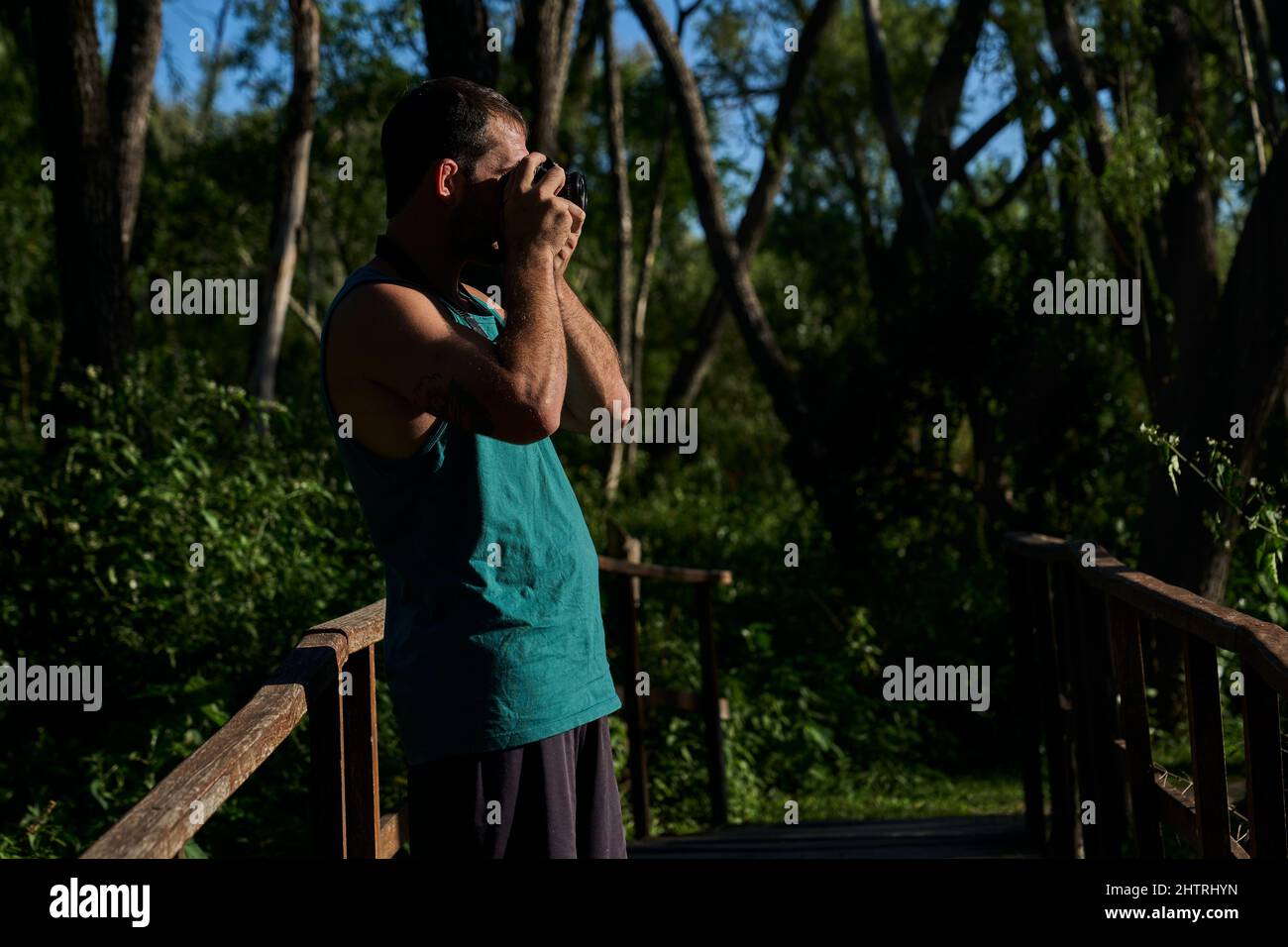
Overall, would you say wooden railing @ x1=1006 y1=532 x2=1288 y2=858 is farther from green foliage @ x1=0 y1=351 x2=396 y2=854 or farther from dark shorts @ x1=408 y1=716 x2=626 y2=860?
green foliage @ x1=0 y1=351 x2=396 y2=854

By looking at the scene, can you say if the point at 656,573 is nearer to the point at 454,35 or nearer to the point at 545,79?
the point at 454,35

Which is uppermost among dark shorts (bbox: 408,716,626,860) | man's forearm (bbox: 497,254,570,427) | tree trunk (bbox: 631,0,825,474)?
tree trunk (bbox: 631,0,825,474)

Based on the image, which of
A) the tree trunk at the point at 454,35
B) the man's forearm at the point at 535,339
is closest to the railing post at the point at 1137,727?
the man's forearm at the point at 535,339

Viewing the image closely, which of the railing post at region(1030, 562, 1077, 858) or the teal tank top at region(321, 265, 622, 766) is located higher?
the teal tank top at region(321, 265, 622, 766)

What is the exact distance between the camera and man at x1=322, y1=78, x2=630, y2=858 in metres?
2.44

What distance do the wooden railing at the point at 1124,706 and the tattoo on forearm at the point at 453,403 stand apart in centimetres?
138

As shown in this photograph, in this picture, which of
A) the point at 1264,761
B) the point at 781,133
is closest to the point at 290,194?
the point at 781,133

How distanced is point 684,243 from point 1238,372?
18725mm

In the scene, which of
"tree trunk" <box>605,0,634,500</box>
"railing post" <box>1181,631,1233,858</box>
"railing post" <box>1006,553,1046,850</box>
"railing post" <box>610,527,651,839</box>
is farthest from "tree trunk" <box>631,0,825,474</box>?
"railing post" <box>1181,631,1233,858</box>

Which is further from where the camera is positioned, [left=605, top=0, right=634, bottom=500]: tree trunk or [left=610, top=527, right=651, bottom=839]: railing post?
[left=605, top=0, right=634, bottom=500]: tree trunk

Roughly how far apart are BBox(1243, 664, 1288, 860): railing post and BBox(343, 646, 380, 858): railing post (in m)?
1.83

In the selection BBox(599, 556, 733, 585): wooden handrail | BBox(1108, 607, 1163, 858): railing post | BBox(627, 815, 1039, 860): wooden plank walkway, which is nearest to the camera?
BBox(1108, 607, 1163, 858): railing post

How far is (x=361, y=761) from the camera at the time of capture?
3.36m

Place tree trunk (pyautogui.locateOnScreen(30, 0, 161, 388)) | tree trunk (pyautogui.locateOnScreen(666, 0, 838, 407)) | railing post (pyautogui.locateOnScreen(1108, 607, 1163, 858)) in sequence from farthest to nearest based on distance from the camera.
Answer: tree trunk (pyautogui.locateOnScreen(666, 0, 838, 407)) → tree trunk (pyautogui.locateOnScreen(30, 0, 161, 388)) → railing post (pyautogui.locateOnScreen(1108, 607, 1163, 858))
